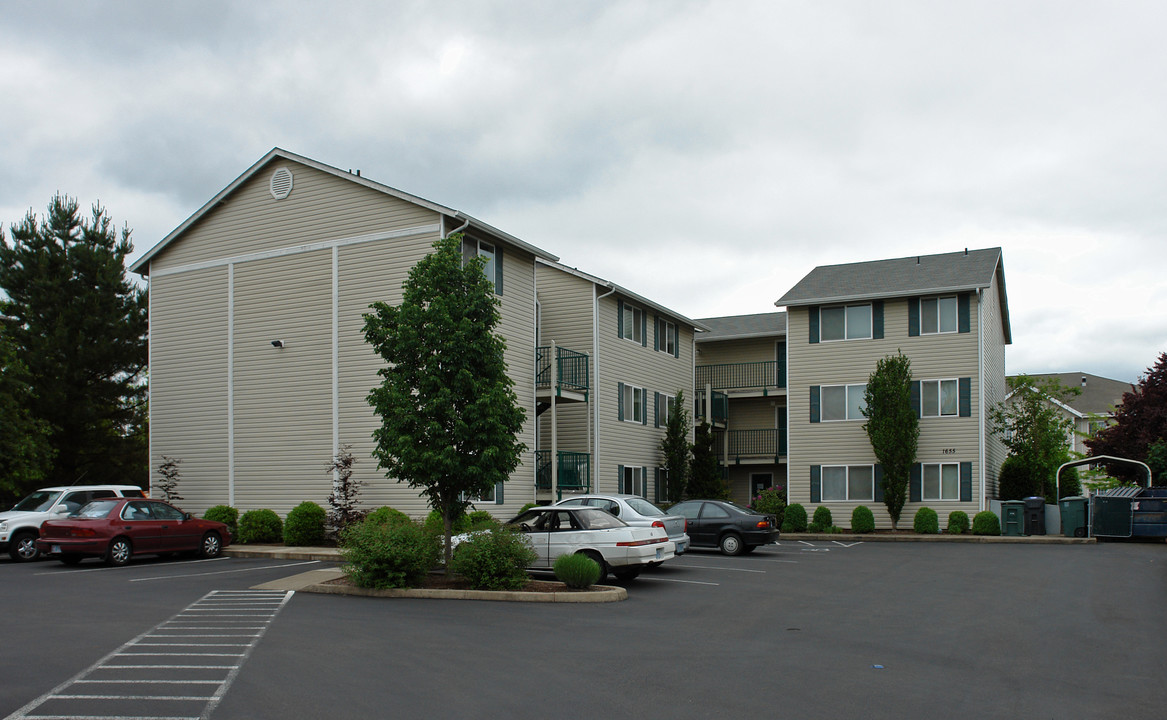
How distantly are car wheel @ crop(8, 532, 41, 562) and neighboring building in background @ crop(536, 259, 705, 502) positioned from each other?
12.7 meters

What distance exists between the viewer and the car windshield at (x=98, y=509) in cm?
1966

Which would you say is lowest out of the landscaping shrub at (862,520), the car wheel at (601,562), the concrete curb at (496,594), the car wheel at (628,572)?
the landscaping shrub at (862,520)

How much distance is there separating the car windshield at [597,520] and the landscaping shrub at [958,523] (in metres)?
18.5

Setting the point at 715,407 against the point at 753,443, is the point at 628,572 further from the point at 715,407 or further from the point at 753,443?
the point at 753,443

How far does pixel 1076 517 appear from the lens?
29.1m

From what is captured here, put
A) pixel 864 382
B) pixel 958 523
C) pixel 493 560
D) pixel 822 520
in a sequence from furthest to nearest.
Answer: pixel 864 382
pixel 822 520
pixel 958 523
pixel 493 560

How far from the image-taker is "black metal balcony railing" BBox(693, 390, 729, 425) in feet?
126

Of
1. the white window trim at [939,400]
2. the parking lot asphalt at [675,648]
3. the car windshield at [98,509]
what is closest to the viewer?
the parking lot asphalt at [675,648]

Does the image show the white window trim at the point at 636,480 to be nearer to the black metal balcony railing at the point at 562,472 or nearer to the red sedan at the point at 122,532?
the black metal balcony railing at the point at 562,472

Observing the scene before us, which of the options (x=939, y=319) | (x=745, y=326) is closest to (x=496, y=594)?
(x=939, y=319)

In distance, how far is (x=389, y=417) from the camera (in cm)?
1585

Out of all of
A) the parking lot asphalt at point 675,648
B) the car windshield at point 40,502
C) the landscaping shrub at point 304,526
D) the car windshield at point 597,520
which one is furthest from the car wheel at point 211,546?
the car windshield at point 597,520

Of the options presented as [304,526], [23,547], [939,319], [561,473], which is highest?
[939,319]

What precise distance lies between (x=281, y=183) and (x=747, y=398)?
71.7 ft
